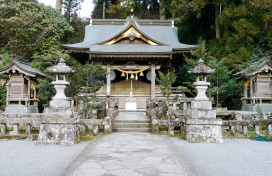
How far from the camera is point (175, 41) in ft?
69.6

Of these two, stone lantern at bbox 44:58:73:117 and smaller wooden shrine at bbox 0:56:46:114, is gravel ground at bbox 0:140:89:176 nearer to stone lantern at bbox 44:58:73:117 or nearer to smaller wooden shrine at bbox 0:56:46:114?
stone lantern at bbox 44:58:73:117

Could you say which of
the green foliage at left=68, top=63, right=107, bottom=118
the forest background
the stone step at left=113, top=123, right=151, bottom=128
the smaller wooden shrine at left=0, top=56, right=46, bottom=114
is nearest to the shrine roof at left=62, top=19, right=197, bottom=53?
the forest background

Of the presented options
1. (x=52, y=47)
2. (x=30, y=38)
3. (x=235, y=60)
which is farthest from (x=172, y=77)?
(x=30, y=38)

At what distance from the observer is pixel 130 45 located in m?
18.0

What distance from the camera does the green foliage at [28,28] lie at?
64.6 ft

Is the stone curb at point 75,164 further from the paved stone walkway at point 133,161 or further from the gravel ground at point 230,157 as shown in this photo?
the gravel ground at point 230,157

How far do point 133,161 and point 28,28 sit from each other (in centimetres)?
1969

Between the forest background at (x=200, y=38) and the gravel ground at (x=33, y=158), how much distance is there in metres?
5.09

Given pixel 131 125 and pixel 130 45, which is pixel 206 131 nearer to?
Result: pixel 131 125

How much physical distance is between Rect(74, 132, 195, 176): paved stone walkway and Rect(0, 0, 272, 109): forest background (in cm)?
584

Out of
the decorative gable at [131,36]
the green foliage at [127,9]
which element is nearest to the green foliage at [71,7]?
the green foliage at [127,9]

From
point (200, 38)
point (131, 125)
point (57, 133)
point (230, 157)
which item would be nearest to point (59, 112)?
point (57, 133)

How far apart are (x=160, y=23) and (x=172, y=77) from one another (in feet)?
48.9

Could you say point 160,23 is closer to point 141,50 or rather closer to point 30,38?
point 141,50
